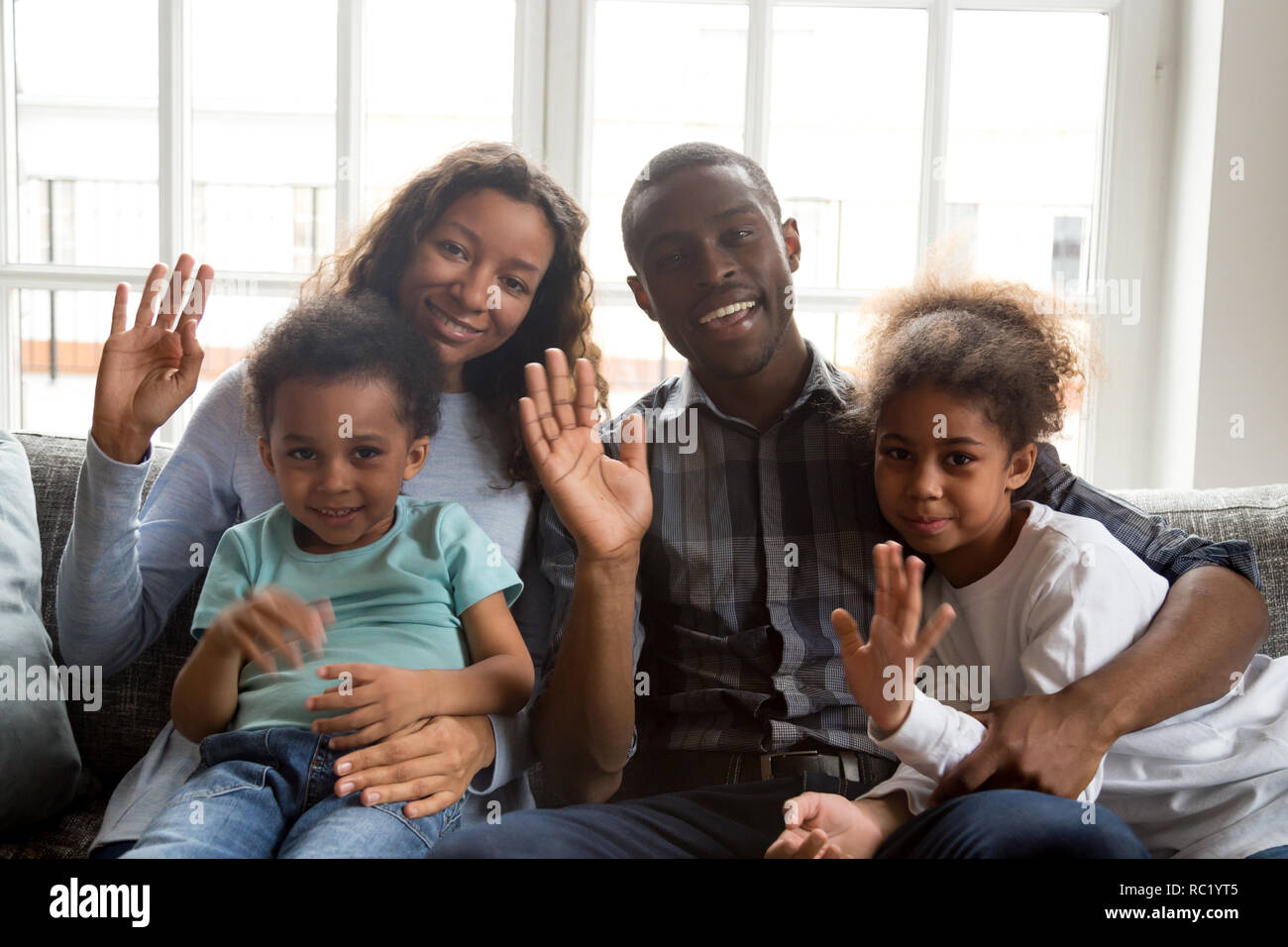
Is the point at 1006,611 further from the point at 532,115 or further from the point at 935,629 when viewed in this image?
the point at 532,115

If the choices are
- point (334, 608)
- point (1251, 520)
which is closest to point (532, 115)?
point (334, 608)

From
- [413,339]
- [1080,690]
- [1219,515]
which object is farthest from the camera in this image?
[1219,515]

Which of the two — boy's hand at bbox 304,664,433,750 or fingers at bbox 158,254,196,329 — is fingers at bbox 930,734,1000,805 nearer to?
boy's hand at bbox 304,664,433,750

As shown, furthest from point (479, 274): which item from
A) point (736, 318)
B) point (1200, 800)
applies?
point (1200, 800)

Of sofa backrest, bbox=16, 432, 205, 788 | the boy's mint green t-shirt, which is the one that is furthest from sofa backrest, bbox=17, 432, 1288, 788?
the boy's mint green t-shirt

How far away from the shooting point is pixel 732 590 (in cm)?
116

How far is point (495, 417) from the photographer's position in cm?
117

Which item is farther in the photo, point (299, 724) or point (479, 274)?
point (479, 274)

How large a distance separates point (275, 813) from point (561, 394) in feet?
1.56

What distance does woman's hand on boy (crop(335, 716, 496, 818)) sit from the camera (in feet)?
3.25

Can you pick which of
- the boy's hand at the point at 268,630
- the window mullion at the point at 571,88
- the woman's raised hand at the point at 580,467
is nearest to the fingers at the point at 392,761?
the boy's hand at the point at 268,630

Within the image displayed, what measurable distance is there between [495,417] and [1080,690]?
653 millimetres

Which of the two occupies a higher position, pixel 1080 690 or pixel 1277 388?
pixel 1277 388

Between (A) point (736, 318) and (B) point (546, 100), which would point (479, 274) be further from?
(B) point (546, 100)
